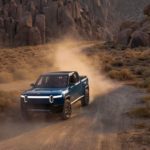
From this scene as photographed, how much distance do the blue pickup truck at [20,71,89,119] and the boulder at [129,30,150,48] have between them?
49.3 meters

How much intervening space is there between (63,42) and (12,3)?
1511cm

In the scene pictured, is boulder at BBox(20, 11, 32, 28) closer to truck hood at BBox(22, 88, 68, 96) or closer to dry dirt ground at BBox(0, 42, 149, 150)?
dry dirt ground at BBox(0, 42, 149, 150)

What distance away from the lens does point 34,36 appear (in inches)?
3824

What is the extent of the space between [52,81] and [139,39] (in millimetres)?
51286

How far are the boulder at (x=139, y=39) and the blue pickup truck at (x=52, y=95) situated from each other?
49266 mm

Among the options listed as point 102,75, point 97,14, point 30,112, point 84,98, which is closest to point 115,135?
point 30,112

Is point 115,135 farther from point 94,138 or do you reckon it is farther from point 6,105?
point 6,105

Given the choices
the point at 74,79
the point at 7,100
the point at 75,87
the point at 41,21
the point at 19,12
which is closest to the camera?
the point at 75,87

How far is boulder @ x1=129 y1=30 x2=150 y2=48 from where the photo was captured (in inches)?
2665

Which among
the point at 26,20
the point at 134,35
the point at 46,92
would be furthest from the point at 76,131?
the point at 26,20

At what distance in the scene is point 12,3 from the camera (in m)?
108

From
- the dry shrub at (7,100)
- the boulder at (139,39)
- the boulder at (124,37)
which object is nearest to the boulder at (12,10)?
the boulder at (124,37)

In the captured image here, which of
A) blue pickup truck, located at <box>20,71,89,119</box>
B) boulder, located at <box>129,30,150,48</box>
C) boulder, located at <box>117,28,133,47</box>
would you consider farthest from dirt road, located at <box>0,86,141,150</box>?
boulder, located at <box>117,28,133,47</box>

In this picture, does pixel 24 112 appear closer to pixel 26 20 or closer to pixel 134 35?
pixel 134 35
